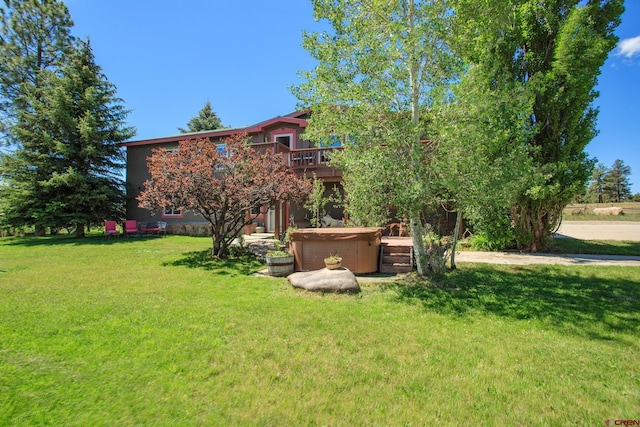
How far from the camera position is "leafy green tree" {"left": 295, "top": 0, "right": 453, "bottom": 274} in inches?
228

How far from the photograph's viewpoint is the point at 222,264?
8.84 metres

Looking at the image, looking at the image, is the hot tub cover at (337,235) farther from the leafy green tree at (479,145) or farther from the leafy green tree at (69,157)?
the leafy green tree at (69,157)

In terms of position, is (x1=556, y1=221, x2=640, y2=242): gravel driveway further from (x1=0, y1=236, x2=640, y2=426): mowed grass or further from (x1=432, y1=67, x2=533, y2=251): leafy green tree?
(x1=432, y1=67, x2=533, y2=251): leafy green tree

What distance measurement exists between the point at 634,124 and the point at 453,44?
2525 cm

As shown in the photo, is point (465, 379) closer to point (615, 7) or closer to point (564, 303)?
point (564, 303)

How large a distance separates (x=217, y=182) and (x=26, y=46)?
77.1 feet

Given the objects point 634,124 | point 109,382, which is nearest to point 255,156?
point 109,382

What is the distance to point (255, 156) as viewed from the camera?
9.75 m

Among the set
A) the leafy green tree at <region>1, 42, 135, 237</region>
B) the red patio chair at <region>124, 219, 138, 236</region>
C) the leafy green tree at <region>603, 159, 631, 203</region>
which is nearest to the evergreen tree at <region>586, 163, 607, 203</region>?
the leafy green tree at <region>603, 159, 631, 203</region>

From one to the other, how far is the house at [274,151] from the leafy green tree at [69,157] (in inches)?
38.8

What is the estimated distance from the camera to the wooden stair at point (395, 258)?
24.9ft

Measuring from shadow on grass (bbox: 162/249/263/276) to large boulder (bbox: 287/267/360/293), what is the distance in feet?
6.84

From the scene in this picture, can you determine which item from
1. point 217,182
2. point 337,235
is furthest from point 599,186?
point 217,182

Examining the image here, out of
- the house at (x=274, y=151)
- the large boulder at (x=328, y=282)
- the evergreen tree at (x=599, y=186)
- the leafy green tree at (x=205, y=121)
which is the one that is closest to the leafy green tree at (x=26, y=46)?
the house at (x=274, y=151)
